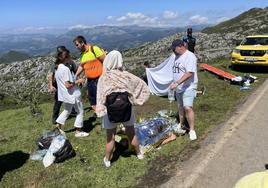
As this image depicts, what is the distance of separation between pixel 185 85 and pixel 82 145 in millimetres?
2813

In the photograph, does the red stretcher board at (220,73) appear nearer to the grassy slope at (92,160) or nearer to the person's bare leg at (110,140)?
the grassy slope at (92,160)

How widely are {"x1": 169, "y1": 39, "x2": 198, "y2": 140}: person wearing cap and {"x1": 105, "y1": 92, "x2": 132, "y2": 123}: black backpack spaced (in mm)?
1746

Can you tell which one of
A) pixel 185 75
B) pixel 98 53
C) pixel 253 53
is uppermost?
pixel 98 53

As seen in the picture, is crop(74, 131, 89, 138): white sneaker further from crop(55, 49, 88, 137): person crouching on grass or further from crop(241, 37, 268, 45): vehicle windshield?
crop(241, 37, 268, 45): vehicle windshield

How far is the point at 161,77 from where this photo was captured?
15094mm

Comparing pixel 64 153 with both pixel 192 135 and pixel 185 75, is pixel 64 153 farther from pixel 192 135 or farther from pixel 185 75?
pixel 185 75

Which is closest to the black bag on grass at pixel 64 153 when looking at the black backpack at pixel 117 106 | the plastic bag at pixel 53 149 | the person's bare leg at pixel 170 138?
the plastic bag at pixel 53 149

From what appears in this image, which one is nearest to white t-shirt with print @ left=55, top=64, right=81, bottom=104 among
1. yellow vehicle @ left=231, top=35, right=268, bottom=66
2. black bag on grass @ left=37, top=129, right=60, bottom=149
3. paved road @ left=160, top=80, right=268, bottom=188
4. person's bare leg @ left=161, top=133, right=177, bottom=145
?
black bag on grass @ left=37, top=129, right=60, bottom=149

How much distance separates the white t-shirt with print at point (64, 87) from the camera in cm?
862

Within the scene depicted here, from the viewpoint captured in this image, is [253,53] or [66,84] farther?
[253,53]

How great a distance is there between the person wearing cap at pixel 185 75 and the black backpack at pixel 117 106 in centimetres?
175

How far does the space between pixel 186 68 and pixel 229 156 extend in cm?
204

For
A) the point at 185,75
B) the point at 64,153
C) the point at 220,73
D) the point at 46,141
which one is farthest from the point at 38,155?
the point at 220,73

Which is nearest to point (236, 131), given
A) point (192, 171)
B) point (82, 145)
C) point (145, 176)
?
point (192, 171)
